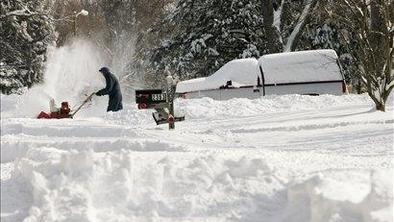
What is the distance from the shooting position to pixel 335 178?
5656 millimetres

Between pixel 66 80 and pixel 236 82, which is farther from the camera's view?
pixel 66 80

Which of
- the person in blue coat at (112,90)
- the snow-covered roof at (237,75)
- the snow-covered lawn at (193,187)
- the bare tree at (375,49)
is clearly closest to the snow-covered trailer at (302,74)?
the snow-covered roof at (237,75)

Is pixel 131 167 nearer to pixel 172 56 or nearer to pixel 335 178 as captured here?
pixel 335 178

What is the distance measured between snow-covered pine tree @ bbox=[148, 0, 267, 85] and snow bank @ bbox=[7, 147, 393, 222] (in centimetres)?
2400

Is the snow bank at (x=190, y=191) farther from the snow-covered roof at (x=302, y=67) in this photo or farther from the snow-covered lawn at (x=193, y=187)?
the snow-covered roof at (x=302, y=67)

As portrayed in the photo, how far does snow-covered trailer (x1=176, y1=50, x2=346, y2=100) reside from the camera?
17344 mm

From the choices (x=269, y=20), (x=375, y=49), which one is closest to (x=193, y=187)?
(x=375, y=49)

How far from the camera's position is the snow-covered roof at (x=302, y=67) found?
56.6ft

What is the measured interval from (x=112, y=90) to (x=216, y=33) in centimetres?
1487

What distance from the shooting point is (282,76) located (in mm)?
17672

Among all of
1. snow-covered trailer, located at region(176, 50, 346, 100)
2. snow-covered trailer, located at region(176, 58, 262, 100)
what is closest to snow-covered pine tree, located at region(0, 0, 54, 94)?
snow-covered trailer, located at region(176, 58, 262, 100)

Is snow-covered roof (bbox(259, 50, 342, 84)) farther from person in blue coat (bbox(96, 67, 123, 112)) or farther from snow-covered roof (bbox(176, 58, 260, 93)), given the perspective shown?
person in blue coat (bbox(96, 67, 123, 112))

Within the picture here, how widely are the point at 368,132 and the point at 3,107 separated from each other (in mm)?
11845

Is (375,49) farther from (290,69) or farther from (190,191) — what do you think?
(190,191)
